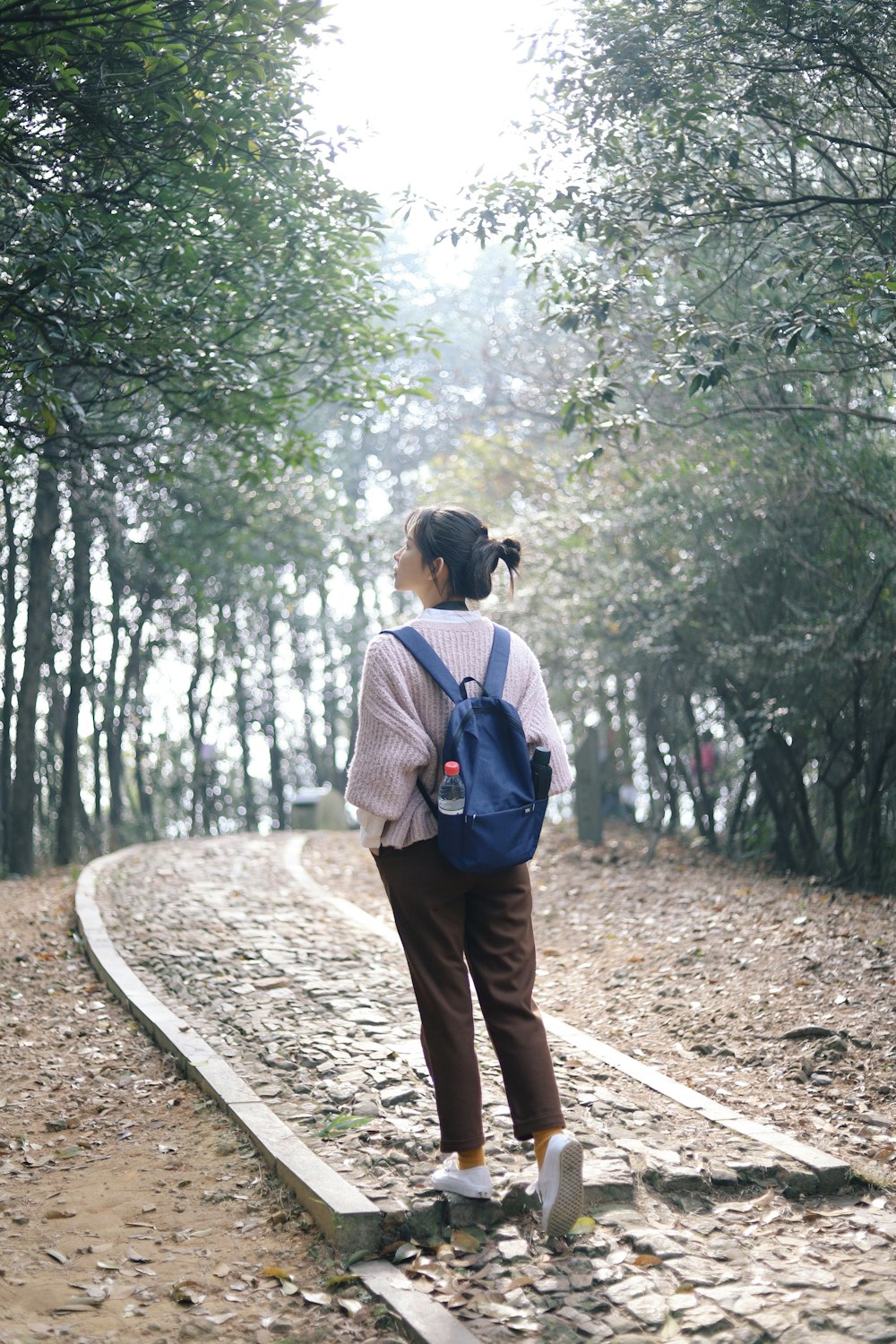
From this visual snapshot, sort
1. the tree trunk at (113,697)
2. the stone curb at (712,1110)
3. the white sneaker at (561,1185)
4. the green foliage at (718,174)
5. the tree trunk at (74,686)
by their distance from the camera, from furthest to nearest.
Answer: the tree trunk at (113,697)
the tree trunk at (74,686)
the green foliage at (718,174)
the stone curb at (712,1110)
the white sneaker at (561,1185)

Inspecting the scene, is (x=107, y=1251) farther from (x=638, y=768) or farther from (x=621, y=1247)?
(x=638, y=768)

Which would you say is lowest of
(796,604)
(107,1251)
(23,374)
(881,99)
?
(107,1251)

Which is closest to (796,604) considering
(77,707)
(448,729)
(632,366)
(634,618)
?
(634,618)

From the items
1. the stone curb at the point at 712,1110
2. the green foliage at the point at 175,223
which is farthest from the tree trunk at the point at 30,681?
the stone curb at the point at 712,1110

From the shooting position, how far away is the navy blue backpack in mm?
3748

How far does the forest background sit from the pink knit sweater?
2.86 metres

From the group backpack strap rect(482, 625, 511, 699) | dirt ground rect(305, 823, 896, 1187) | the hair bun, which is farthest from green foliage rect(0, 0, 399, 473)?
dirt ground rect(305, 823, 896, 1187)

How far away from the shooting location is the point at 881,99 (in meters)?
7.07

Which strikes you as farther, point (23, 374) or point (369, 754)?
point (23, 374)

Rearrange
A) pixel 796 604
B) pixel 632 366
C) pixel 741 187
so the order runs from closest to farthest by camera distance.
Answer: pixel 741 187 < pixel 632 366 < pixel 796 604

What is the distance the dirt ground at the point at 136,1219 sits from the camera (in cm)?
351

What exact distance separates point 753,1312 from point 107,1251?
2.06 metres

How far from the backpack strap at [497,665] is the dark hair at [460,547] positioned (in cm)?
16

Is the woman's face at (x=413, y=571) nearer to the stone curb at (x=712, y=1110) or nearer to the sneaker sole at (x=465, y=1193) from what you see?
the sneaker sole at (x=465, y=1193)
